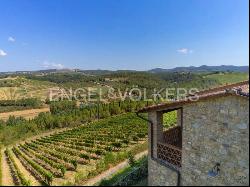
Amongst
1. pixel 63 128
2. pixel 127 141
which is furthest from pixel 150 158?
pixel 63 128

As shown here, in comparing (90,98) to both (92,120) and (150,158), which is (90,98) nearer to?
(92,120)

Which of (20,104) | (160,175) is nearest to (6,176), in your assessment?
(160,175)

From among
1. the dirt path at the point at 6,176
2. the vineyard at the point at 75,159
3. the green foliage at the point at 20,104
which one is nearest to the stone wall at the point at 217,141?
the vineyard at the point at 75,159

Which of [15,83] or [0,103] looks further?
→ [15,83]

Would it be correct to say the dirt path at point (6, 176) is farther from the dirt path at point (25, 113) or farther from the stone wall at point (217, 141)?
the dirt path at point (25, 113)

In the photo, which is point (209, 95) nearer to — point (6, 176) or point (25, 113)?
point (6, 176)

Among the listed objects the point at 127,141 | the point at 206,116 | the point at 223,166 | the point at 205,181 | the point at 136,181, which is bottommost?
the point at 127,141

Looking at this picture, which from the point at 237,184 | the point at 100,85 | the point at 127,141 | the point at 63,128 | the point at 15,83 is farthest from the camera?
the point at 15,83

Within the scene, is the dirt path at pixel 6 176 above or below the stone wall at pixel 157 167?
below

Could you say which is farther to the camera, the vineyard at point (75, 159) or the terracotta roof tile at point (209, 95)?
the vineyard at point (75, 159)
